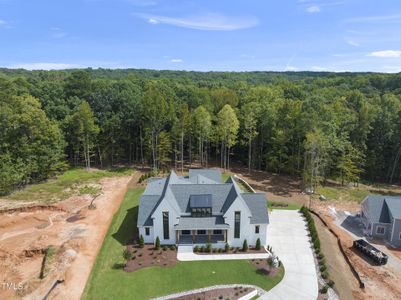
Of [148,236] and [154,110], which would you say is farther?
[154,110]

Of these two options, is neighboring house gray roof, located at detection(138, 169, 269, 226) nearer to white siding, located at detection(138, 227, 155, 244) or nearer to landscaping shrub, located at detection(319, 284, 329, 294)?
white siding, located at detection(138, 227, 155, 244)

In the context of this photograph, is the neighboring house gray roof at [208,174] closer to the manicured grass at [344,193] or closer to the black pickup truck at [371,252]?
the manicured grass at [344,193]

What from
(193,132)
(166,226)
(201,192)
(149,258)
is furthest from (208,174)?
(193,132)

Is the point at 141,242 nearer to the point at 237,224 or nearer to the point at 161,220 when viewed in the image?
the point at 161,220

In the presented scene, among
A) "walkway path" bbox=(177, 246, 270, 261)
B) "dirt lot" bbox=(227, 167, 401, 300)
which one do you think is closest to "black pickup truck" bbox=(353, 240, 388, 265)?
"dirt lot" bbox=(227, 167, 401, 300)

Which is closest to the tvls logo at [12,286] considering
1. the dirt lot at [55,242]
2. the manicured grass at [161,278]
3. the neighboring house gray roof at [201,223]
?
the dirt lot at [55,242]

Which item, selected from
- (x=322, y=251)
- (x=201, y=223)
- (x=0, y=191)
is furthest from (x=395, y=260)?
(x=0, y=191)
